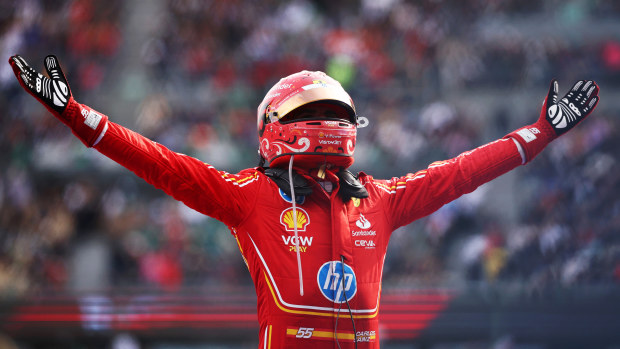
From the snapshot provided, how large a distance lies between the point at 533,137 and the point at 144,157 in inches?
77.3

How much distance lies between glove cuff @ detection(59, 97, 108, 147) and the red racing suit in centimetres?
4

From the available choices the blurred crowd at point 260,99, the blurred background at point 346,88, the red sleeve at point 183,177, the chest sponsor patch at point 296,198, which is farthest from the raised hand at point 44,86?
the blurred crowd at point 260,99

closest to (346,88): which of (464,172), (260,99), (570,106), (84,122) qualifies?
(260,99)

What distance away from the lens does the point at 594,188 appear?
380 inches

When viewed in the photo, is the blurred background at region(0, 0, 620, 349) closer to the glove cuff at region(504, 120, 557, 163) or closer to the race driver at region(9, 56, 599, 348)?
the glove cuff at region(504, 120, 557, 163)

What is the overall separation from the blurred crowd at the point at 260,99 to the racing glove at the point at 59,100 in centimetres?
589

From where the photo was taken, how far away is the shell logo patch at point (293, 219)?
3369mm

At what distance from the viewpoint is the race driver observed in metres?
3.22

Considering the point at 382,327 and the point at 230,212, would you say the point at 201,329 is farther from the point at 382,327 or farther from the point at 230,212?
the point at 230,212

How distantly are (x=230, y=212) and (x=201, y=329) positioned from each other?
292 centimetres

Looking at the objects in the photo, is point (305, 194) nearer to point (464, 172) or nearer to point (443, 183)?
point (443, 183)

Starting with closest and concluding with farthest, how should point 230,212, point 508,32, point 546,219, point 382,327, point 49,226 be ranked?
point 230,212, point 382,327, point 546,219, point 49,226, point 508,32

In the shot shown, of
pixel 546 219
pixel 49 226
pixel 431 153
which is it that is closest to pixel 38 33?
pixel 49 226

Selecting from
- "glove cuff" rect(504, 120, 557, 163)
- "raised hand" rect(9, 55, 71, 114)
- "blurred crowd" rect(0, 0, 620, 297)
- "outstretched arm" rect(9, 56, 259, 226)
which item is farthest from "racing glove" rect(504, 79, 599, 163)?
"blurred crowd" rect(0, 0, 620, 297)
